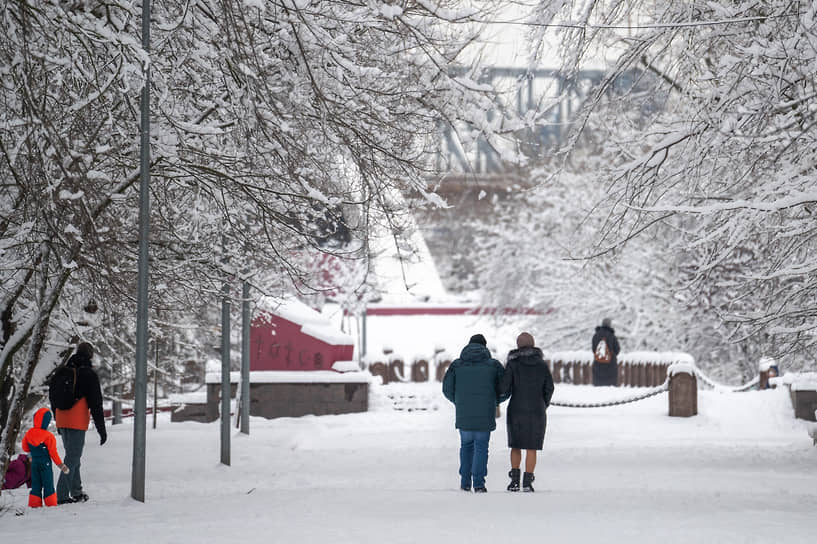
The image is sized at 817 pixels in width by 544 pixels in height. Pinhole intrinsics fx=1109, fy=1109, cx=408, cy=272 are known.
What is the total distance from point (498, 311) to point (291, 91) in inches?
1365

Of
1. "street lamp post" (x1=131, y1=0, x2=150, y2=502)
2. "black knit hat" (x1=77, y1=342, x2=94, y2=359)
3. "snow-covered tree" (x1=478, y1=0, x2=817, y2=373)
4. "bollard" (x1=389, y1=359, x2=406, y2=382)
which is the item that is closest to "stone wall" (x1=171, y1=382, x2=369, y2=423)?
"bollard" (x1=389, y1=359, x2=406, y2=382)

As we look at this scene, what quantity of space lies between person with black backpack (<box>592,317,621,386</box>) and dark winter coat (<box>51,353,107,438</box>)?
15.4 m

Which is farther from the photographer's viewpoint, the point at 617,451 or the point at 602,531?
the point at 617,451

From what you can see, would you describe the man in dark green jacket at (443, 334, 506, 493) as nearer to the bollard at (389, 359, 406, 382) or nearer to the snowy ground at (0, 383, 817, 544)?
the snowy ground at (0, 383, 817, 544)

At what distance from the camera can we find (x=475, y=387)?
10500mm

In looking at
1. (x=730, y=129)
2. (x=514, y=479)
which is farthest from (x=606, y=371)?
(x=730, y=129)

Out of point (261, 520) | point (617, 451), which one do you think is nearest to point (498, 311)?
point (617, 451)

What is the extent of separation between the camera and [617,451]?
15.3m

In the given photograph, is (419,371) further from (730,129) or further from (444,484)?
(730,129)

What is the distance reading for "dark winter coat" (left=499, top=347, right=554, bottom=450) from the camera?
1038 cm

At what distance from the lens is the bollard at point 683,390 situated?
1973 centimetres

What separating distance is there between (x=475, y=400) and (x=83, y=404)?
371 centimetres

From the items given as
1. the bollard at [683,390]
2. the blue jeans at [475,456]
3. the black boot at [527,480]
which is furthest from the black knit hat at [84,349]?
the bollard at [683,390]

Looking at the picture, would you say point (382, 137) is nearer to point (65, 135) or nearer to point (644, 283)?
point (65, 135)
